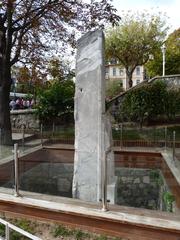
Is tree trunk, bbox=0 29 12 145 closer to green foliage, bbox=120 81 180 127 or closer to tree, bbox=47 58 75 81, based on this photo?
tree, bbox=47 58 75 81

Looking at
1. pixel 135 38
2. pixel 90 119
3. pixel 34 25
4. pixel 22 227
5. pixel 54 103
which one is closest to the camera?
pixel 22 227

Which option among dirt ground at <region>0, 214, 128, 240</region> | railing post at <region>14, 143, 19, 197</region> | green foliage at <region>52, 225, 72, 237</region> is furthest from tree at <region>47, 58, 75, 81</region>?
green foliage at <region>52, 225, 72, 237</region>

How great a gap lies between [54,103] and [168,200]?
1062cm

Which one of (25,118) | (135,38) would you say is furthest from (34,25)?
(135,38)

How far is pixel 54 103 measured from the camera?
50.6ft

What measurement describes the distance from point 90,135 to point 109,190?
1.01m

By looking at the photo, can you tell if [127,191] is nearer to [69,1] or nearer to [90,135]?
[90,135]

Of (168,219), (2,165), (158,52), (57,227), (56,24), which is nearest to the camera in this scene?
(168,219)

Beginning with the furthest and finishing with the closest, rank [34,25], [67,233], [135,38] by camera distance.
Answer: [135,38]
[34,25]
[67,233]

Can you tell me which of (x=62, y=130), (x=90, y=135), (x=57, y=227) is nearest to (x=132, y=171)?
(x=90, y=135)

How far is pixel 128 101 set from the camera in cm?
1580

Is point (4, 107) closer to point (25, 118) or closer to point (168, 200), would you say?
point (25, 118)

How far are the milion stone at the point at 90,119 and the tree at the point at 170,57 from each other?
26581 mm

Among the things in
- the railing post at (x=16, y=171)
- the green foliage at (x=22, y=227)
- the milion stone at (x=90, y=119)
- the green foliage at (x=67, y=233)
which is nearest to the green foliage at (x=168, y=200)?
the milion stone at (x=90, y=119)
